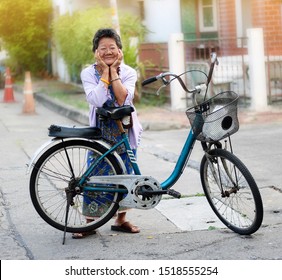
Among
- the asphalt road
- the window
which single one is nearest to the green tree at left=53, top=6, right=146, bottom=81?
the window

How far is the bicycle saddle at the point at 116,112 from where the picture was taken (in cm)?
592

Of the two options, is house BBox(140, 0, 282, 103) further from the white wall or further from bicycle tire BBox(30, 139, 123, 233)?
bicycle tire BBox(30, 139, 123, 233)

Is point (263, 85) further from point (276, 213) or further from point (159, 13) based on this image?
point (159, 13)

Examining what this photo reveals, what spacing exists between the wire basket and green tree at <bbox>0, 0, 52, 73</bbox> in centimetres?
2121

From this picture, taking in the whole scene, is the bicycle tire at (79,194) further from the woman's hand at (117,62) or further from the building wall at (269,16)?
the building wall at (269,16)

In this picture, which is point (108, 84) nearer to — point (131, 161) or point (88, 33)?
point (131, 161)

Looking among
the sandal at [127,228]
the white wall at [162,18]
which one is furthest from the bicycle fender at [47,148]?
the white wall at [162,18]

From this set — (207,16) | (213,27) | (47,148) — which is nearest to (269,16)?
(213,27)

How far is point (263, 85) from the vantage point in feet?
46.0

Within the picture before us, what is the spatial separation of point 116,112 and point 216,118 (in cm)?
72

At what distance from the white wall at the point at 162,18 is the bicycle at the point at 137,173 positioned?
1611 centimetres
